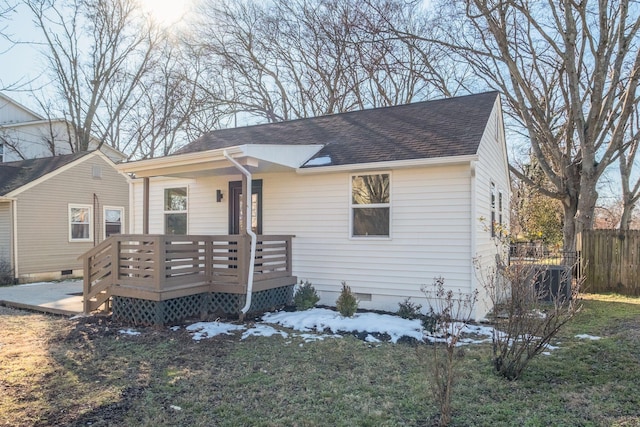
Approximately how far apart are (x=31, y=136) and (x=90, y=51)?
234 inches

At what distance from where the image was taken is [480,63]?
15.2 metres

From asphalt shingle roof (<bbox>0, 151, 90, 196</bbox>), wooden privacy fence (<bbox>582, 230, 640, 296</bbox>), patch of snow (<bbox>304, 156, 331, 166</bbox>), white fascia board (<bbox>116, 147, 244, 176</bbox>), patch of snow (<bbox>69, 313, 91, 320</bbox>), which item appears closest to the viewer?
white fascia board (<bbox>116, 147, 244, 176</bbox>)

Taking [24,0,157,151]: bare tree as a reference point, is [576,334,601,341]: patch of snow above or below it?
below

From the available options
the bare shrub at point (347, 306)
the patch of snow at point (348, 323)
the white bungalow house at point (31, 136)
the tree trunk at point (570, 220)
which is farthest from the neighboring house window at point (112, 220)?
the tree trunk at point (570, 220)

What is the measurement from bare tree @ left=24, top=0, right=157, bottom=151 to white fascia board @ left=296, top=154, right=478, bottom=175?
57.6 ft

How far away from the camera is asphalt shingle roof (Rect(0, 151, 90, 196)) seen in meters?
14.5

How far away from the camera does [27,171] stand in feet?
52.7

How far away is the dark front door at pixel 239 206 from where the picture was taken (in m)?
9.37

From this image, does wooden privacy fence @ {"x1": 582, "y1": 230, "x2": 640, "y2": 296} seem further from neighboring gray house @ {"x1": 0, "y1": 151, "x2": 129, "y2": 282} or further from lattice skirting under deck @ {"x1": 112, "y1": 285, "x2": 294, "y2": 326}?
neighboring gray house @ {"x1": 0, "y1": 151, "x2": 129, "y2": 282}

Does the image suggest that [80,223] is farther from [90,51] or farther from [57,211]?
[90,51]

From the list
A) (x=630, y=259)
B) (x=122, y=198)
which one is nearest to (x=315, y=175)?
(x=630, y=259)

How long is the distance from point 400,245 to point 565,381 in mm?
3755

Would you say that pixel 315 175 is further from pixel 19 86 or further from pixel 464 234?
pixel 19 86

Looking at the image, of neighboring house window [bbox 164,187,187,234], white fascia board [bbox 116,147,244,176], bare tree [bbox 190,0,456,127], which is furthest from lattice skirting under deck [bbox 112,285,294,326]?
bare tree [bbox 190,0,456,127]
